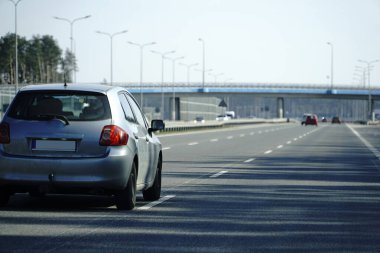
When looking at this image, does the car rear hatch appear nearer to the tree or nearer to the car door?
the car door

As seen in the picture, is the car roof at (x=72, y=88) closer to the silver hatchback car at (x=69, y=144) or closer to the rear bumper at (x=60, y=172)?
the silver hatchback car at (x=69, y=144)

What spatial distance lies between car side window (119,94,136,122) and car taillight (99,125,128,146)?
1.78ft

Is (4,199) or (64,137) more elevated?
(64,137)

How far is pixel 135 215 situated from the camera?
1077cm

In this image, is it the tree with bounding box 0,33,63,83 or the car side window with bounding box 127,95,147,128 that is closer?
the car side window with bounding box 127,95,147,128

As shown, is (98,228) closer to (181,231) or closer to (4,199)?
(181,231)

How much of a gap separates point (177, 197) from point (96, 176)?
2.66m

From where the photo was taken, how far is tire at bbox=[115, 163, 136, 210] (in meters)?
11.2

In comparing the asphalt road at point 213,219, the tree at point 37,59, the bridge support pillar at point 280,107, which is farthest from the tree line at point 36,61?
the asphalt road at point 213,219

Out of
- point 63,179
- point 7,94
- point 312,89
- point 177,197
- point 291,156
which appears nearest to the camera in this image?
point 63,179

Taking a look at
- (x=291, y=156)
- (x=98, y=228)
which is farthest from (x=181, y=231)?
(x=291, y=156)

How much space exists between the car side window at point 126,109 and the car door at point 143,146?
16 centimetres

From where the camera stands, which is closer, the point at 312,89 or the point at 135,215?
the point at 135,215

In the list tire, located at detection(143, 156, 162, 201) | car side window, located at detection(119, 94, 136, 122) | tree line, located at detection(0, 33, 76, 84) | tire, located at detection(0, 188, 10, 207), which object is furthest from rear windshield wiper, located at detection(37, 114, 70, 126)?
tree line, located at detection(0, 33, 76, 84)
